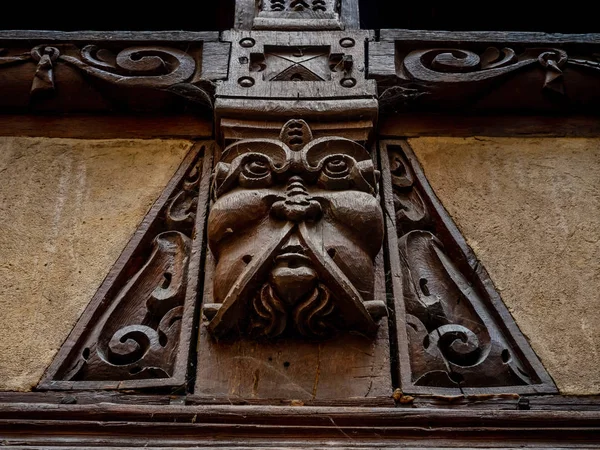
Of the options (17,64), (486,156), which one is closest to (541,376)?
(486,156)

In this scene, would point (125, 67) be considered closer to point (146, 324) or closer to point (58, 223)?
point (58, 223)

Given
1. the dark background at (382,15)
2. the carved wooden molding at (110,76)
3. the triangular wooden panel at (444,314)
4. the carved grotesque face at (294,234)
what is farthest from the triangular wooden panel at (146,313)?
the dark background at (382,15)

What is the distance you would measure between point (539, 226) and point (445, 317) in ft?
1.43

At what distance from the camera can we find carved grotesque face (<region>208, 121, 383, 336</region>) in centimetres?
223

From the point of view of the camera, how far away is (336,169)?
2525mm

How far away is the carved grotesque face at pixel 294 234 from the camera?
223 cm

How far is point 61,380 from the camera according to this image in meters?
2.25

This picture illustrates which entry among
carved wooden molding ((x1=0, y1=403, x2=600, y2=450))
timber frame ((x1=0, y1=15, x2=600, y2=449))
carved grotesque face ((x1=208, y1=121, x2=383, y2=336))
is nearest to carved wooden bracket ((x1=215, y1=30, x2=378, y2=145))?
timber frame ((x1=0, y1=15, x2=600, y2=449))

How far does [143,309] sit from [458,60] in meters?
1.25

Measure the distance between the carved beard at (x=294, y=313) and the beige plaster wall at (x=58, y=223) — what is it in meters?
0.45

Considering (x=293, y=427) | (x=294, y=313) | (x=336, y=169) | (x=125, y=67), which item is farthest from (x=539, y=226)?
(x=125, y=67)

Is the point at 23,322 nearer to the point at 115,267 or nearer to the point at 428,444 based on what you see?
the point at 115,267

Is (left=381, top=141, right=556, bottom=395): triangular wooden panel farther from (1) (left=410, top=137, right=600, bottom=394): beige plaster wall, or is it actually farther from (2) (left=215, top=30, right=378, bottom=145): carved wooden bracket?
(2) (left=215, top=30, right=378, bottom=145): carved wooden bracket

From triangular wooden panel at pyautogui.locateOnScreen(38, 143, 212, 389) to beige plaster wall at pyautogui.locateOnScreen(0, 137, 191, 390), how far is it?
1.5 inches
